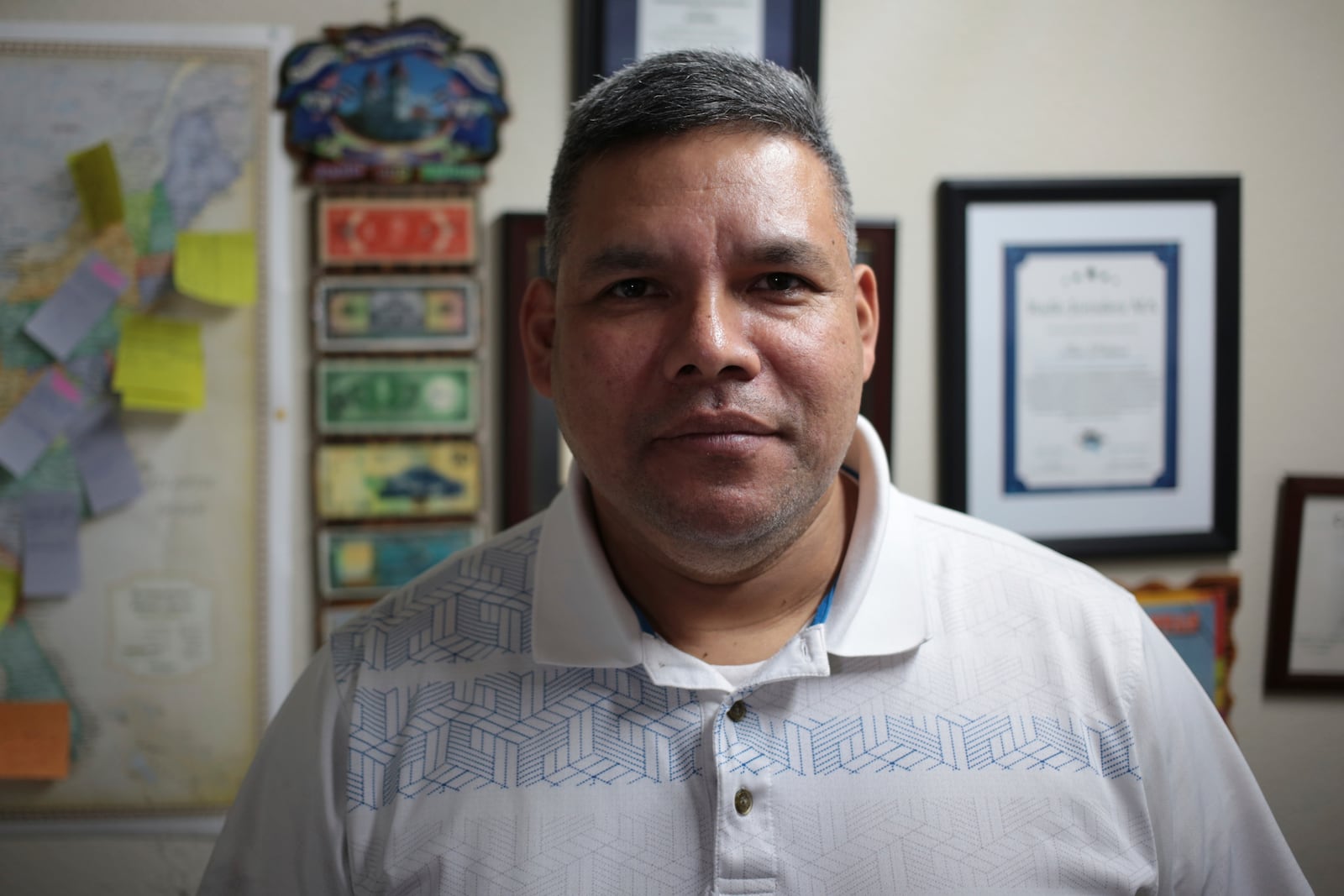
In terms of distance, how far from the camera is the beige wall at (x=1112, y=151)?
1.37 meters

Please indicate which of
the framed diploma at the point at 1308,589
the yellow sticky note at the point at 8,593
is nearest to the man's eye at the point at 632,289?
the yellow sticky note at the point at 8,593

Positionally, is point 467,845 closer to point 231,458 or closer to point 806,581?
point 806,581

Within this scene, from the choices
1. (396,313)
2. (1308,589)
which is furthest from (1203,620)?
(396,313)

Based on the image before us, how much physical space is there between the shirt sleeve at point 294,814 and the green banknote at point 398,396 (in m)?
0.55

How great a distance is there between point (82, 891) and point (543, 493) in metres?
0.90

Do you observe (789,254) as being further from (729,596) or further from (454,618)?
(454,618)

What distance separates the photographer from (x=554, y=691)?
0.82 m

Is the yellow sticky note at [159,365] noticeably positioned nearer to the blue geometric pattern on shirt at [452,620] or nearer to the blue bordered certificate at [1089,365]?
the blue geometric pattern on shirt at [452,620]

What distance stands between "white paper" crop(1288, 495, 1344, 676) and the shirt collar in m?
1.01

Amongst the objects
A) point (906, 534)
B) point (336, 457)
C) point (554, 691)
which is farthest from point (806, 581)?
point (336, 457)

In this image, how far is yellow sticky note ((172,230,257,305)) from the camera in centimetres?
131

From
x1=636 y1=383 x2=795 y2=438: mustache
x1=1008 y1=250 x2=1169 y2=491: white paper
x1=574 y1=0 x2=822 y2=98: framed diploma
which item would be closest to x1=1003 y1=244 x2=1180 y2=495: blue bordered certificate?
x1=1008 y1=250 x2=1169 y2=491: white paper

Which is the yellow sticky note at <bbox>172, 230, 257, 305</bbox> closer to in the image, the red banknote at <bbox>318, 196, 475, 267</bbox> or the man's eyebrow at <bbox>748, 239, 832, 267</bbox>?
the red banknote at <bbox>318, 196, 475, 267</bbox>

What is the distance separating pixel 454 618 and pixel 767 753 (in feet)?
1.10
